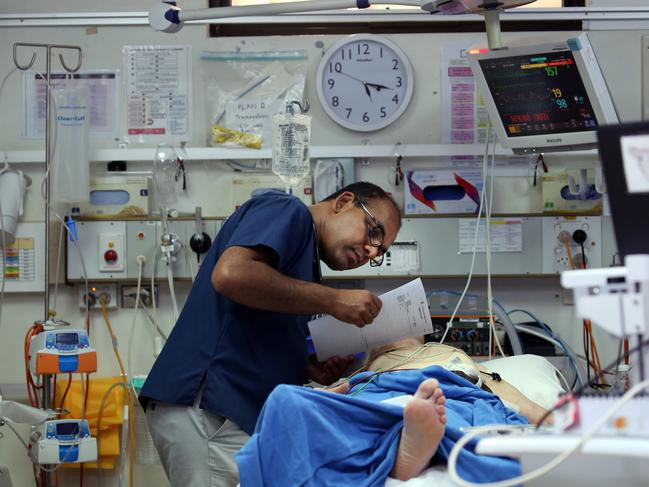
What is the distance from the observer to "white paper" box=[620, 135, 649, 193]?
57.6 inches

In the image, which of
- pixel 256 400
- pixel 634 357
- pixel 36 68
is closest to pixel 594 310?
pixel 634 357

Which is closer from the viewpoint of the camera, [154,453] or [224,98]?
[154,453]

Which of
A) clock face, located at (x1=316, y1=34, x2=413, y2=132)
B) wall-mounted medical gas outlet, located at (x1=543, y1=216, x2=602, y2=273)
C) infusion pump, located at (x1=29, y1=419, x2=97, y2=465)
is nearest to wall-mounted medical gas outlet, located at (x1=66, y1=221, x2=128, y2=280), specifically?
infusion pump, located at (x1=29, y1=419, x2=97, y2=465)

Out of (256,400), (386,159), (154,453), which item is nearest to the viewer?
(256,400)

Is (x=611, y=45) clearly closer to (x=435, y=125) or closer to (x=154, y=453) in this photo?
(x=435, y=125)

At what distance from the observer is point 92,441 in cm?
332

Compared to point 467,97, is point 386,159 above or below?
below

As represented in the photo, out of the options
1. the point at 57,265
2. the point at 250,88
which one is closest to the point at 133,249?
the point at 57,265

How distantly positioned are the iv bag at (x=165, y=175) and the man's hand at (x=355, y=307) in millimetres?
1594

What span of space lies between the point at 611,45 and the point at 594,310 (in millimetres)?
2811

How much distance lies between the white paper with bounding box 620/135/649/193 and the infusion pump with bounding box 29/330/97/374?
2.30m

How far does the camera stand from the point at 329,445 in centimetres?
194

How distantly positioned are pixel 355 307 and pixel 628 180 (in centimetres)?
113

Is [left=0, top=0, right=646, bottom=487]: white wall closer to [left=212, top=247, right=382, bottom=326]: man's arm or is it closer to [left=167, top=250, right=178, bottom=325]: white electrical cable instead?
[left=167, top=250, right=178, bottom=325]: white electrical cable
